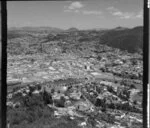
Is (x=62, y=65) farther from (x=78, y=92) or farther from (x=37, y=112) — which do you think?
(x=37, y=112)

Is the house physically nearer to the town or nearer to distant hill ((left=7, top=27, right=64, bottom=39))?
the town

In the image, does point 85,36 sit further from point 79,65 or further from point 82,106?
point 82,106

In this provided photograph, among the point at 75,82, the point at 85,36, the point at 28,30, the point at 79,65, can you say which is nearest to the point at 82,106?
the point at 75,82

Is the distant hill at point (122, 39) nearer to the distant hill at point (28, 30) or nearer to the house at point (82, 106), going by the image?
the distant hill at point (28, 30)

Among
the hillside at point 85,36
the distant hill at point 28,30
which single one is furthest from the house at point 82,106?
the distant hill at point 28,30

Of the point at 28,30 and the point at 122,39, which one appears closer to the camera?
the point at 28,30

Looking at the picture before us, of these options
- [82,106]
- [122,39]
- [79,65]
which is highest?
[122,39]

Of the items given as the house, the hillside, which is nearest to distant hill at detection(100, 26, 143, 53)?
the hillside

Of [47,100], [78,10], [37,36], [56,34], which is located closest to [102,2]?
[78,10]
